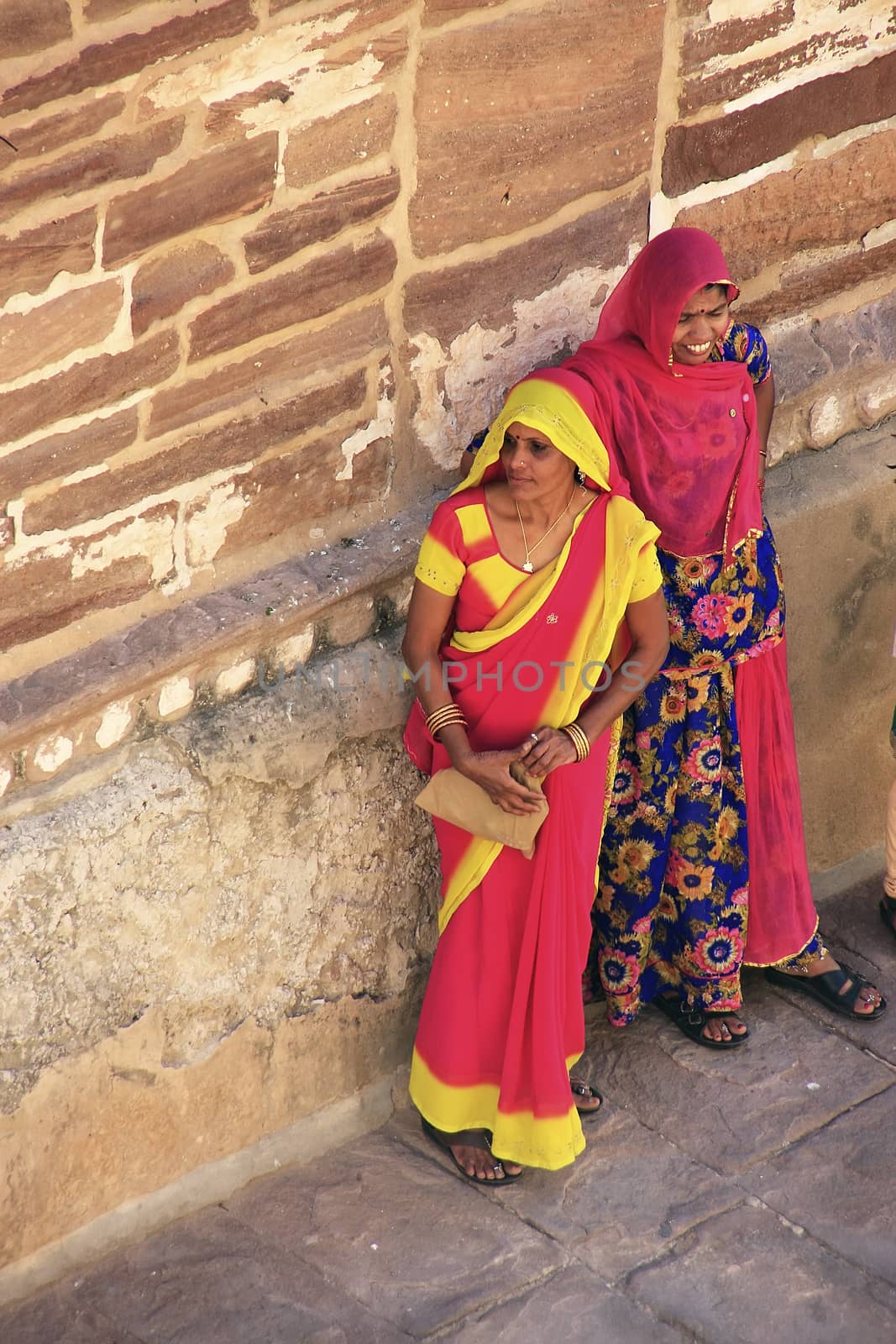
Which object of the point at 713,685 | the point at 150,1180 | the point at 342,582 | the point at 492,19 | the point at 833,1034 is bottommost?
the point at 833,1034

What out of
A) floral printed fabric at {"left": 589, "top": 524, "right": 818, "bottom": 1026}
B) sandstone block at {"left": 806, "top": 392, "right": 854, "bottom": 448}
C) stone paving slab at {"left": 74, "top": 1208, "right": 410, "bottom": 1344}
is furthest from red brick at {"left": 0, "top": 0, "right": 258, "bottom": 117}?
stone paving slab at {"left": 74, "top": 1208, "right": 410, "bottom": 1344}

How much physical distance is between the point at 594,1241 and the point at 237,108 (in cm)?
228

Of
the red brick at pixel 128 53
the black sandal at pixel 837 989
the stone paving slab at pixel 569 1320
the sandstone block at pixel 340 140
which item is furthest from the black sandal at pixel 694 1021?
the red brick at pixel 128 53

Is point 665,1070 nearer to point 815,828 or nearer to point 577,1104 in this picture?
point 577,1104

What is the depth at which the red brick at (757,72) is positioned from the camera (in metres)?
3.77

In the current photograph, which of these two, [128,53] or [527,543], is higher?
[128,53]

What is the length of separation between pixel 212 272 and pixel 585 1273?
6.72 feet

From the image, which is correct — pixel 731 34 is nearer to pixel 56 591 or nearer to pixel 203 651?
pixel 203 651

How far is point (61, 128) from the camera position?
277 centimetres

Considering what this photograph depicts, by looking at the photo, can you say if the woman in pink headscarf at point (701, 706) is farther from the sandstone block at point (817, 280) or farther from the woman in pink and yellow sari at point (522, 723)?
the sandstone block at point (817, 280)

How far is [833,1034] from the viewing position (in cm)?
407

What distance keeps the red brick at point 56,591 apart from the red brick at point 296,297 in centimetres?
34

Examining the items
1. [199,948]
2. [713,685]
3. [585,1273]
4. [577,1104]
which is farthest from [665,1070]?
[199,948]

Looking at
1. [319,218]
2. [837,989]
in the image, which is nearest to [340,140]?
[319,218]
